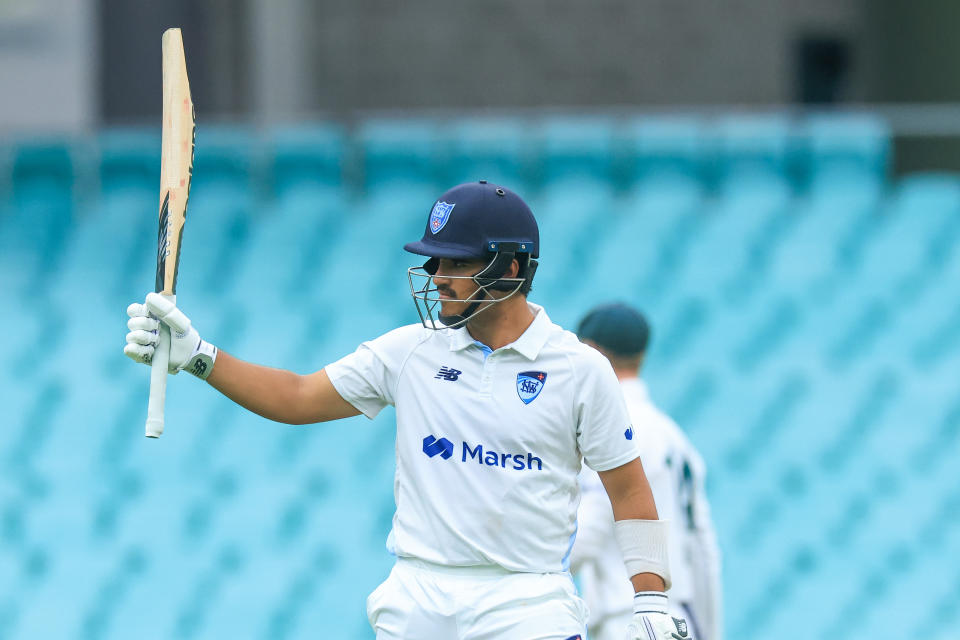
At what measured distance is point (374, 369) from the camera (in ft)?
9.01

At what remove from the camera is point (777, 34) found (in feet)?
29.2

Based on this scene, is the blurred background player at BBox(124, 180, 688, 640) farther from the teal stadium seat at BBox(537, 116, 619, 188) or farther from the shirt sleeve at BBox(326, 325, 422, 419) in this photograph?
the teal stadium seat at BBox(537, 116, 619, 188)

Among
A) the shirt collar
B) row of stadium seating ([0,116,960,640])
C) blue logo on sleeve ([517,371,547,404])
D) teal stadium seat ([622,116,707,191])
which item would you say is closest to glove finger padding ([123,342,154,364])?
the shirt collar

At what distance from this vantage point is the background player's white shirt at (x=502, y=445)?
8.47 feet

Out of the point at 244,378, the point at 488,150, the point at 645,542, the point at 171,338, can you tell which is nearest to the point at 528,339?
the point at 645,542

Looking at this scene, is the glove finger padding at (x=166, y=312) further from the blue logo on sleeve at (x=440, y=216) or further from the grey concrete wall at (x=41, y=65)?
the grey concrete wall at (x=41, y=65)

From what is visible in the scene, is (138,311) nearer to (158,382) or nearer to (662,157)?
(158,382)

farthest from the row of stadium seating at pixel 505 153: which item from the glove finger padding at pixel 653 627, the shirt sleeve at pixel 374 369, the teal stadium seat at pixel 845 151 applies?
the glove finger padding at pixel 653 627

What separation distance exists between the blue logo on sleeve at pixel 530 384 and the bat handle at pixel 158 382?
0.72 metres

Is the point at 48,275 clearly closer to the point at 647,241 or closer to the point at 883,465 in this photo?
the point at 647,241

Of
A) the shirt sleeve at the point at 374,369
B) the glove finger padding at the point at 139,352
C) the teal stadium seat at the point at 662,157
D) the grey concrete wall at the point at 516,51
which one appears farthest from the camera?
the grey concrete wall at the point at 516,51

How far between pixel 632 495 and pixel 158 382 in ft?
3.31

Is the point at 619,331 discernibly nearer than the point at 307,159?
Yes

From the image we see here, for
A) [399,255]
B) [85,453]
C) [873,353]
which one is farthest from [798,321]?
[85,453]
